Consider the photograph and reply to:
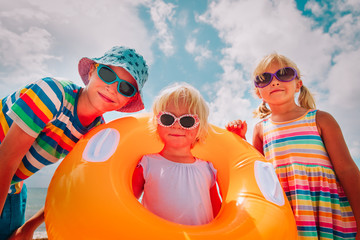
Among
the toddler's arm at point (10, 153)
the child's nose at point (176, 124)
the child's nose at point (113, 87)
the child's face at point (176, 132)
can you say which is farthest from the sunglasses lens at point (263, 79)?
the toddler's arm at point (10, 153)

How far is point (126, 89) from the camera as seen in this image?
1656mm

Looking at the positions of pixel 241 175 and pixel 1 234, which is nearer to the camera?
pixel 241 175

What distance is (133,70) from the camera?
1649 millimetres

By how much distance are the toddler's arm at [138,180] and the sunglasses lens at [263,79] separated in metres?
1.38

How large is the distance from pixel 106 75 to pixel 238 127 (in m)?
1.22

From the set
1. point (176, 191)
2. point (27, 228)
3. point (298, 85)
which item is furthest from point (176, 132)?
point (27, 228)

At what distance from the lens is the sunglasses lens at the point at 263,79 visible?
76.3 inches

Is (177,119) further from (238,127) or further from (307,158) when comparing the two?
(307,158)

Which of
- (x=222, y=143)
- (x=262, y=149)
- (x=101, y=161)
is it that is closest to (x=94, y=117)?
(x=101, y=161)

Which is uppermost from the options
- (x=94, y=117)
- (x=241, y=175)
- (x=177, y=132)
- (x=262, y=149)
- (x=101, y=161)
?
(x=262, y=149)

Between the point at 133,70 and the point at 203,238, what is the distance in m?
1.27

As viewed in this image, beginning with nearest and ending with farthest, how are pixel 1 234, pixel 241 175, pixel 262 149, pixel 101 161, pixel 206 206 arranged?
pixel 101 161, pixel 206 206, pixel 241 175, pixel 1 234, pixel 262 149

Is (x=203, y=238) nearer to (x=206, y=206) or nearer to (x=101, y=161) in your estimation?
(x=206, y=206)

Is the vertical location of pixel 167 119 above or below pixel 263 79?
below
